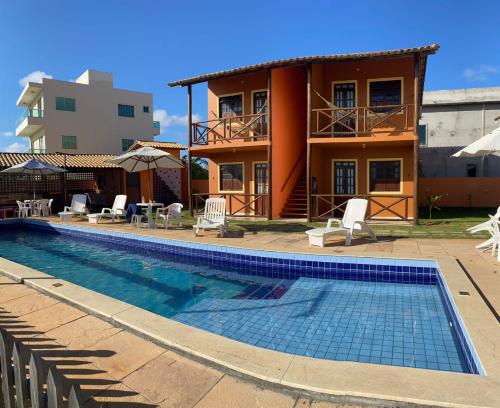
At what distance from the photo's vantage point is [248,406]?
95.8 inches

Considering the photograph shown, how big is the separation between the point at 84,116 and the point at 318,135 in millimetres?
27808

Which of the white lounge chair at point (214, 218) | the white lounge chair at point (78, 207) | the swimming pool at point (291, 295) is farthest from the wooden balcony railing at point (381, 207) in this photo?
the white lounge chair at point (78, 207)

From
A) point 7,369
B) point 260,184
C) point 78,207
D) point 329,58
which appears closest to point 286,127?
point 260,184

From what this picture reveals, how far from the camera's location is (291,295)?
20.1ft

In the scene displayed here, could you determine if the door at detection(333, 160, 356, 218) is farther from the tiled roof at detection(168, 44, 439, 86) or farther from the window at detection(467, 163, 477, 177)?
the window at detection(467, 163, 477, 177)

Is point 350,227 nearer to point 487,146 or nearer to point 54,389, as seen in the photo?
point 487,146

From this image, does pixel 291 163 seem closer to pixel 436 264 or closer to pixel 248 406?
pixel 436 264

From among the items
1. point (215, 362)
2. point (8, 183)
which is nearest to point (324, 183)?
point (215, 362)

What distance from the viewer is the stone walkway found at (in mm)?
2508

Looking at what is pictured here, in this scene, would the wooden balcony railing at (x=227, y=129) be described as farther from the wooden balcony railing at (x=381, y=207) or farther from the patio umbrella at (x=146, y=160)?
the wooden balcony railing at (x=381, y=207)

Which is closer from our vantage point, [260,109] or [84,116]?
[260,109]

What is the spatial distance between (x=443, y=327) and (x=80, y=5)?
14.3 metres

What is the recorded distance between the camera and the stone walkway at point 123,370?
8.23 ft

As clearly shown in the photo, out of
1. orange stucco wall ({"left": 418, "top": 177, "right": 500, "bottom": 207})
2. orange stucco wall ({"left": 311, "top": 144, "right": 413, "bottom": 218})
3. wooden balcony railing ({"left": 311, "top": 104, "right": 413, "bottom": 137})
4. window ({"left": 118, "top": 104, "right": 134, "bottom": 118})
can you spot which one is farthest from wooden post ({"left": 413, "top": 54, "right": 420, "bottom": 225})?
window ({"left": 118, "top": 104, "right": 134, "bottom": 118})
